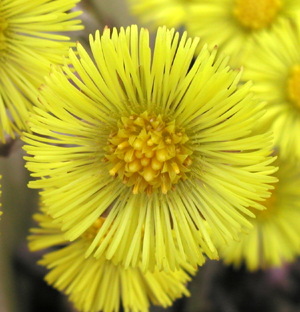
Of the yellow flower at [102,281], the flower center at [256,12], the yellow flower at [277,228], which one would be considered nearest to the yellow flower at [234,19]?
the flower center at [256,12]

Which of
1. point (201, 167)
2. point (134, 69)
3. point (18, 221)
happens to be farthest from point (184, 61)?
point (18, 221)

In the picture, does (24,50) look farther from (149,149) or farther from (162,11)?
(162,11)

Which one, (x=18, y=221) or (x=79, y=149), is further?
(x=18, y=221)

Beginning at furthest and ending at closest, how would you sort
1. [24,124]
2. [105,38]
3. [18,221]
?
1. [18,221]
2. [24,124]
3. [105,38]

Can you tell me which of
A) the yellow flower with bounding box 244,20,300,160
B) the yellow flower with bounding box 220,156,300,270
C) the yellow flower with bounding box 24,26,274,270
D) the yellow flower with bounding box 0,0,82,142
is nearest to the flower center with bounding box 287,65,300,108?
the yellow flower with bounding box 244,20,300,160

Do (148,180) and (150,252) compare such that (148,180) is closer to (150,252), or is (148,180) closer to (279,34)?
(150,252)

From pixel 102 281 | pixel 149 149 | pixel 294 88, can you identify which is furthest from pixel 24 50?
pixel 294 88
